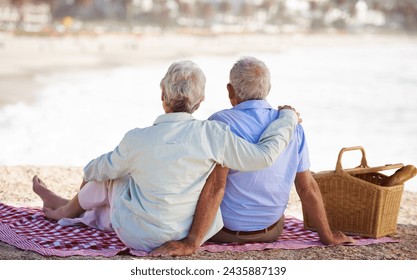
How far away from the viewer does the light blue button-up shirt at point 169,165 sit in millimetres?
3010

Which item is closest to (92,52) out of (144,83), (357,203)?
(144,83)

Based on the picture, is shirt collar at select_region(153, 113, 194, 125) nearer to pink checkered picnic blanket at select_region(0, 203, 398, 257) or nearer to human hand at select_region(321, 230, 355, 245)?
pink checkered picnic blanket at select_region(0, 203, 398, 257)

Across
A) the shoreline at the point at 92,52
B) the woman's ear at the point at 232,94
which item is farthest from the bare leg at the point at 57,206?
the shoreline at the point at 92,52

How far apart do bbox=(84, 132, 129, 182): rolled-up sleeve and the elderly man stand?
37cm

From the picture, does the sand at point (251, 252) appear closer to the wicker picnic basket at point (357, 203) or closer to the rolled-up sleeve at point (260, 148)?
the wicker picnic basket at point (357, 203)

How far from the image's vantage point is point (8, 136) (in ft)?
28.1

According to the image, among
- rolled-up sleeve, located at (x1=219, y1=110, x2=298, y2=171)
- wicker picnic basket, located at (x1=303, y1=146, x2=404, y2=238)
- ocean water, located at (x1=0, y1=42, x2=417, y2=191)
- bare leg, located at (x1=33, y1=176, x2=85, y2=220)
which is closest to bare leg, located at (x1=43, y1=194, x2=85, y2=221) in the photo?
bare leg, located at (x1=33, y1=176, x2=85, y2=220)

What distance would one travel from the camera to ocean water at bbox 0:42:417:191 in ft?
26.9

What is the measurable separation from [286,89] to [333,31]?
57468 millimetres

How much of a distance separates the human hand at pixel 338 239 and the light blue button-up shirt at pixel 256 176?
0.87 feet

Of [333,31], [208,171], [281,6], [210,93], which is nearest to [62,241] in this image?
[208,171]

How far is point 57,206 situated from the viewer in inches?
145
